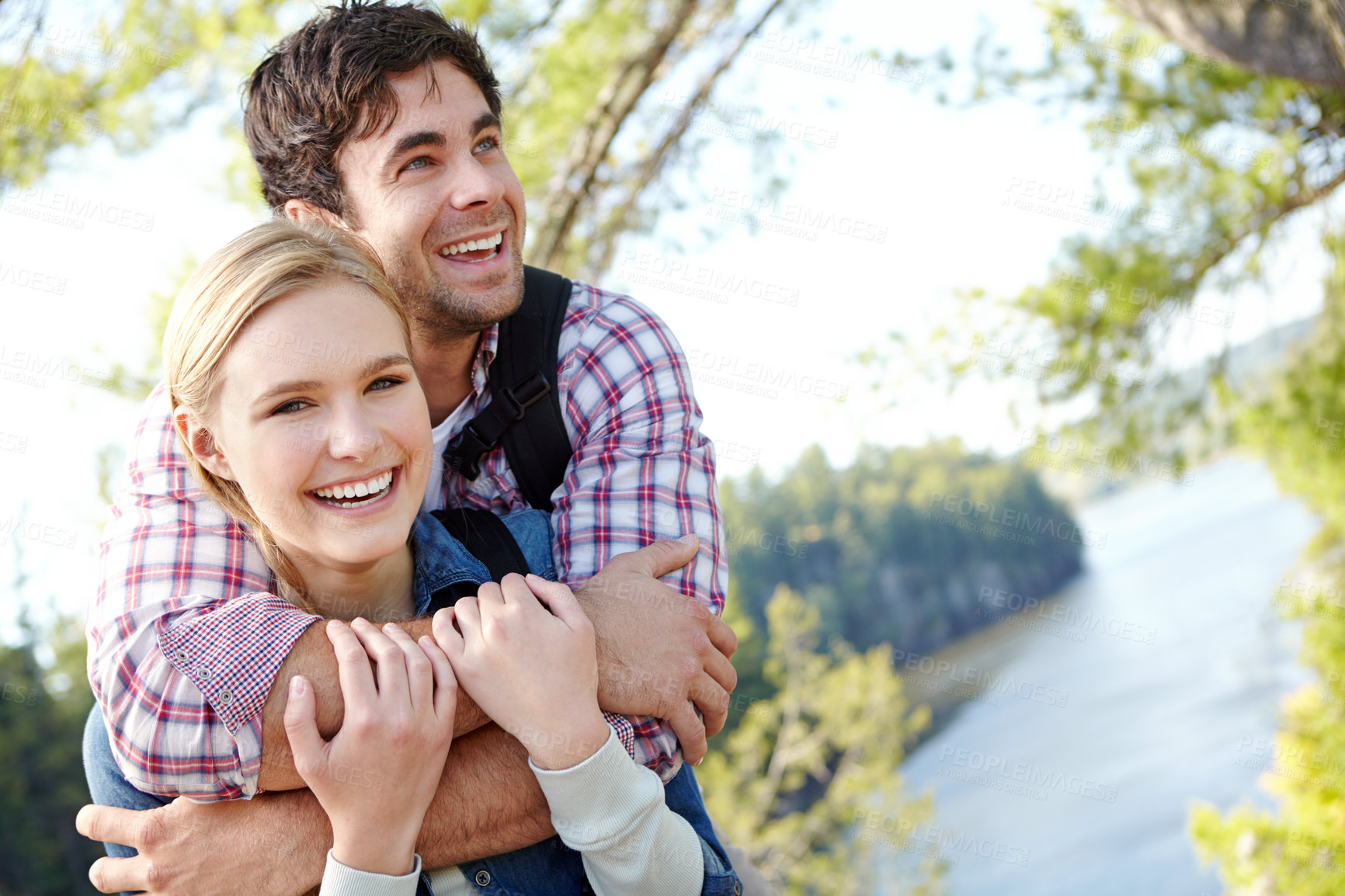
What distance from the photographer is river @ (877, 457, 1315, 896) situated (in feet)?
50.5

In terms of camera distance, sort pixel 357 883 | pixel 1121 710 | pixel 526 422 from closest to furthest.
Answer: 1. pixel 357 883
2. pixel 526 422
3. pixel 1121 710

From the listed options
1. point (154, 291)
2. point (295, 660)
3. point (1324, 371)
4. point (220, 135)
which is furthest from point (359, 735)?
point (1324, 371)


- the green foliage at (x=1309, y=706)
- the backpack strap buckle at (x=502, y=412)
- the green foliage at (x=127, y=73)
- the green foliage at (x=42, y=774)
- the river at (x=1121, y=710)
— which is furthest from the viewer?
the river at (x=1121, y=710)

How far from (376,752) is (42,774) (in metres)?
10.8

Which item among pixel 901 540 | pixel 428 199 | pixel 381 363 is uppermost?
pixel 428 199

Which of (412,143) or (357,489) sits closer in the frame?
(357,489)

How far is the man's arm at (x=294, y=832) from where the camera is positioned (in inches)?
52.2

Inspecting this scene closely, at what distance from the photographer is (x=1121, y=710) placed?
20.1 m

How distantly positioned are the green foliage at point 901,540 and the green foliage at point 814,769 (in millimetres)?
1564

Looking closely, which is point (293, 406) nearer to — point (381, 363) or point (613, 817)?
point (381, 363)

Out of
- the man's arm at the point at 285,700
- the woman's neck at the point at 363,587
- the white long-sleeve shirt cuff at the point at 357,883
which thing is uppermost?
the woman's neck at the point at 363,587

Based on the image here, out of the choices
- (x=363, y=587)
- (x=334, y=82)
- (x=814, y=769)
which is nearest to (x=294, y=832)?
(x=363, y=587)

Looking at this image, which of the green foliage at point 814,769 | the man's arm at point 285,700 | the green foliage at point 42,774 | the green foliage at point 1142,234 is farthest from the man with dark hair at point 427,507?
the green foliage at point 42,774

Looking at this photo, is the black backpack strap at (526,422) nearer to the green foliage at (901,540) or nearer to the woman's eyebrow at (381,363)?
the woman's eyebrow at (381,363)
